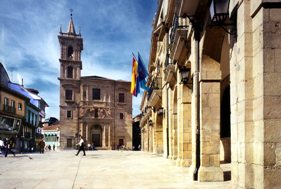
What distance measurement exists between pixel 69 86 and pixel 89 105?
14.4 ft

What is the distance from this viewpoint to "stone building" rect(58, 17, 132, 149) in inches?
2023

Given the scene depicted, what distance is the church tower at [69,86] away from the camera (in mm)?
50763

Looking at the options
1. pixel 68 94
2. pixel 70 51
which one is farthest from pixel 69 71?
pixel 68 94

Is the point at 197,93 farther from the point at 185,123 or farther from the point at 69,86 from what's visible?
the point at 69,86

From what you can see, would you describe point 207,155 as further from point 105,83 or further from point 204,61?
point 105,83

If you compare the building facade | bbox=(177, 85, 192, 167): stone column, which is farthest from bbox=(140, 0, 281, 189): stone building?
the building facade

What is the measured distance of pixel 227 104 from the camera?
1388cm

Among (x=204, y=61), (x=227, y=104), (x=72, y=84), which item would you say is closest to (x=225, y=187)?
(x=204, y=61)

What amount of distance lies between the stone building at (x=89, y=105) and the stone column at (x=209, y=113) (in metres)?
43.9

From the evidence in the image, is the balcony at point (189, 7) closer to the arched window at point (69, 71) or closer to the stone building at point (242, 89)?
the stone building at point (242, 89)

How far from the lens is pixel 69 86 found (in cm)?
5181

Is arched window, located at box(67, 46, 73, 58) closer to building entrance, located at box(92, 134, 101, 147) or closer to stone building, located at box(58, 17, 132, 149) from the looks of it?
stone building, located at box(58, 17, 132, 149)

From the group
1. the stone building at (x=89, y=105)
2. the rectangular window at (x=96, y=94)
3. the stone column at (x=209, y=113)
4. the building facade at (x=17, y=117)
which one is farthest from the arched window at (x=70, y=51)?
the stone column at (x=209, y=113)

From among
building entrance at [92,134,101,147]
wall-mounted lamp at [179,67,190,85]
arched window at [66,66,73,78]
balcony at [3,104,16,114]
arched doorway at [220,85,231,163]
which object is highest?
arched window at [66,66,73,78]
